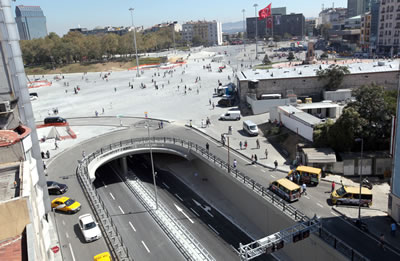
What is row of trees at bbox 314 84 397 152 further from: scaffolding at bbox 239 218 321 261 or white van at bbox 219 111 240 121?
white van at bbox 219 111 240 121

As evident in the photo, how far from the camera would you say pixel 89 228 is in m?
21.7

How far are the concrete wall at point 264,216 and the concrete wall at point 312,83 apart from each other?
2106cm

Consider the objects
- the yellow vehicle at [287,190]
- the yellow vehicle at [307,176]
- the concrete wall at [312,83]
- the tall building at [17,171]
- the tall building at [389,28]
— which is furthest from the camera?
the tall building at [389,28]

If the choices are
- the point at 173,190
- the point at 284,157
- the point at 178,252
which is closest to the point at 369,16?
the point at 284,157

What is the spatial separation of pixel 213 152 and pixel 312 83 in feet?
82.2

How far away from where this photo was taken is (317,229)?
69.2 ft

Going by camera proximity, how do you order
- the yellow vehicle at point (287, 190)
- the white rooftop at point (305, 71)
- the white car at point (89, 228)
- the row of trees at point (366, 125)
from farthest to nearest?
the white rooftop at point (305, 71)
the row of trees at point (366, 125)
the yellow vehicle at point (287, 190)
the white car at point (89, 228)

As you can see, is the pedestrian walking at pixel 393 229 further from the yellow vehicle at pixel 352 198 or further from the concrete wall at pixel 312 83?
the concrete wall at pixel 312 83

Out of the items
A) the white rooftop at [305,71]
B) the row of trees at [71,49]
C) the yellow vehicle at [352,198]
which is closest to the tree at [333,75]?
the white rooftop at [305,71]

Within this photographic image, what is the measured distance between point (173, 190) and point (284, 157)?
476 inches

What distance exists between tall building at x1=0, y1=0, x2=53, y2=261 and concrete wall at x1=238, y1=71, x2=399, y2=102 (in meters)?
37.2

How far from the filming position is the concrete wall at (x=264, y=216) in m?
21.0

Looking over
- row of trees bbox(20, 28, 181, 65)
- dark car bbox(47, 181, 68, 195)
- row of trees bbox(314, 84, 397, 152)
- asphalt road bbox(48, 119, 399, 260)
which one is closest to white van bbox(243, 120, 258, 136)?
asphalt road bbox(48, 119, 399, 260)

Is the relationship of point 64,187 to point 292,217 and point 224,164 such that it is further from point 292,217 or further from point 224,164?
point 292,217
